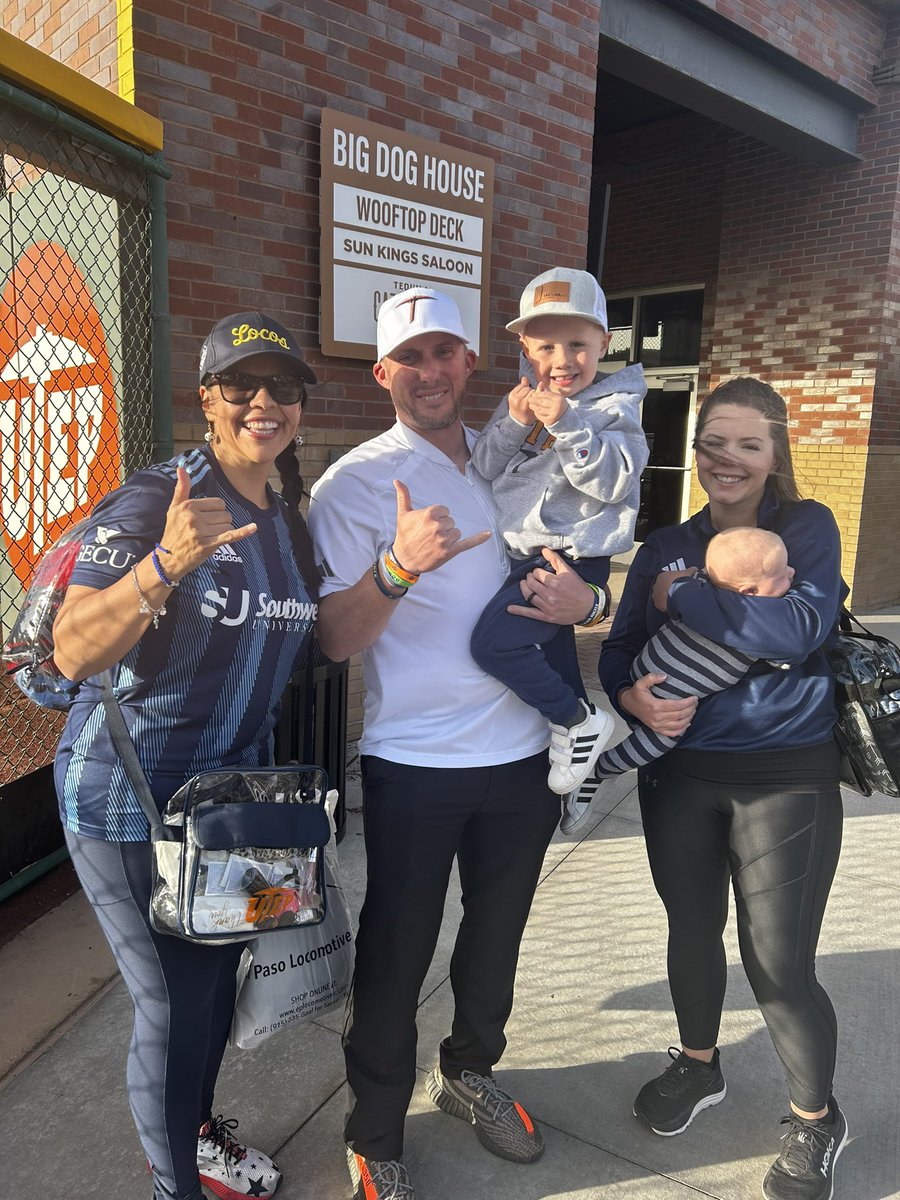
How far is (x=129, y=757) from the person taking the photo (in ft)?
5.02

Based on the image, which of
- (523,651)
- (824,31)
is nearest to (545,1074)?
(523,651)

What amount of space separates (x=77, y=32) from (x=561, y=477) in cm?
381

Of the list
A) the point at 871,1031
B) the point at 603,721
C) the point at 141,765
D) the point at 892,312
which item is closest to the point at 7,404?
the point at 141,765

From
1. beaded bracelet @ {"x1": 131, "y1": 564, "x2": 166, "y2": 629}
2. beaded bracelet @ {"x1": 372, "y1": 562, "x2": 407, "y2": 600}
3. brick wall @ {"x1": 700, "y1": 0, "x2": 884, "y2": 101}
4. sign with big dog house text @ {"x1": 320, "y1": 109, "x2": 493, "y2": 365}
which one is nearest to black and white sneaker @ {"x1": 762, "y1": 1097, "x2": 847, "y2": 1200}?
beaded bracelet @ {"x1": 372, "y1": 562, "x2": 407, "y2": 600}

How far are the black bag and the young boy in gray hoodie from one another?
555 mm

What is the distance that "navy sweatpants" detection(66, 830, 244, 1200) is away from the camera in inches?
62.1

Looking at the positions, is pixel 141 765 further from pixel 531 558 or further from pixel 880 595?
pixel 880 595

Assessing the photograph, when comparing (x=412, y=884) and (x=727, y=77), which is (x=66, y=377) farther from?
(x=727, y=77)

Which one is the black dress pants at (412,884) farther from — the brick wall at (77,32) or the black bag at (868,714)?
the brick wall at (77,32)

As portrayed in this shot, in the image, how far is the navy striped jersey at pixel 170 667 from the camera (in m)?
1.52

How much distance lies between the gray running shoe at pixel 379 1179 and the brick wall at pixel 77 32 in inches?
167

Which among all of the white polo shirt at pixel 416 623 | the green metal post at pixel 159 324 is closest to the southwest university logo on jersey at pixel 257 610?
the white polo shirt at pixel 416 623

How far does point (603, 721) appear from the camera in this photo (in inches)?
78.4

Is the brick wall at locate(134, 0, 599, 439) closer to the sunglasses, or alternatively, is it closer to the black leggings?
the sunglasses
